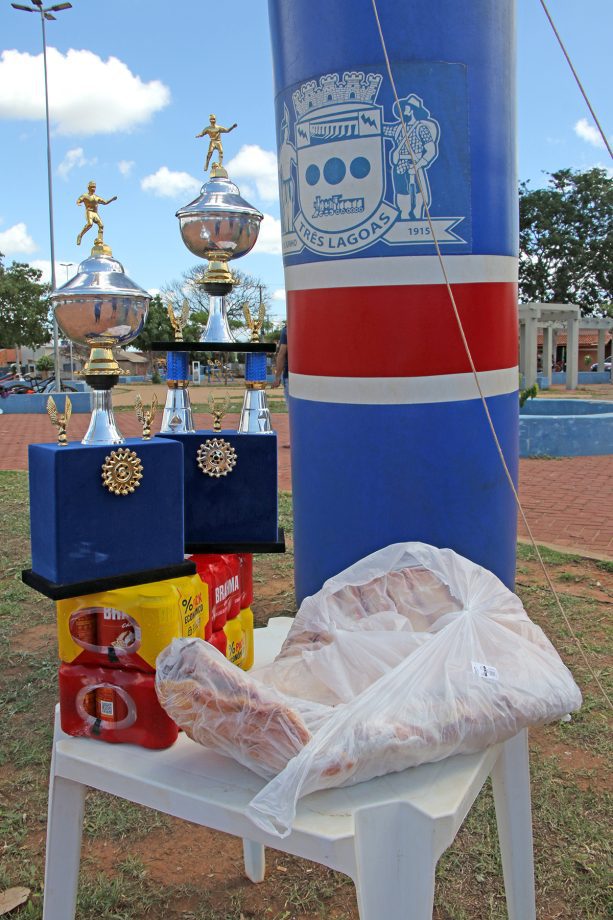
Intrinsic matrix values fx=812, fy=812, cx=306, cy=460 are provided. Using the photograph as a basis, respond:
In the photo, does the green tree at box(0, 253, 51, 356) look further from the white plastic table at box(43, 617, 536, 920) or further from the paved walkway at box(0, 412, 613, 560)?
the white plastic table at box(43, 617, 536, 920)

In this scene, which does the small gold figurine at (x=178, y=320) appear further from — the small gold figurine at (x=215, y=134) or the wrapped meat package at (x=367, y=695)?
the wrapped meat package at (x=367, y=695)

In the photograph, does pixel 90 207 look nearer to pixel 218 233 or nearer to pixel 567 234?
pixel 218 233

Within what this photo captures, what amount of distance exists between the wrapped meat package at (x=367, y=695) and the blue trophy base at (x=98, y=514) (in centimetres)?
33

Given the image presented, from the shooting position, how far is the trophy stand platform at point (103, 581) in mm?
1739

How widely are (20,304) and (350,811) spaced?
3274 cm

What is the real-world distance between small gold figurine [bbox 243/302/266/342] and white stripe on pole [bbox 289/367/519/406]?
680 millimetres

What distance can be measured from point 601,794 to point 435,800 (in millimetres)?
1455

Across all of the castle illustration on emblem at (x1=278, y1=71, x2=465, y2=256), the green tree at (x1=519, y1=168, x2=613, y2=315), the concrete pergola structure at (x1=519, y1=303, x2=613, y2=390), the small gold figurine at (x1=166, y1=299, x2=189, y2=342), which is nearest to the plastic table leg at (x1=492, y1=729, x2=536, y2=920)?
the small gold figurine at (x1=166, y1=299, x2=189, y2=342)

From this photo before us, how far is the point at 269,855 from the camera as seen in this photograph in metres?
2.38

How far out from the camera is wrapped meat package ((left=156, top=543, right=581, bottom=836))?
1424 mm

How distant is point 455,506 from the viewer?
2.99 m

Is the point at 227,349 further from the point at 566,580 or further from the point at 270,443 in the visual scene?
the point at 566,580

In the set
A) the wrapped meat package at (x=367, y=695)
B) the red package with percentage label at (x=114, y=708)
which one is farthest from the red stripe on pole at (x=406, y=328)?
the red package with percentage label at (x=114, y=708)

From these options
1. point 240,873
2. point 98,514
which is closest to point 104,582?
point 98,514
